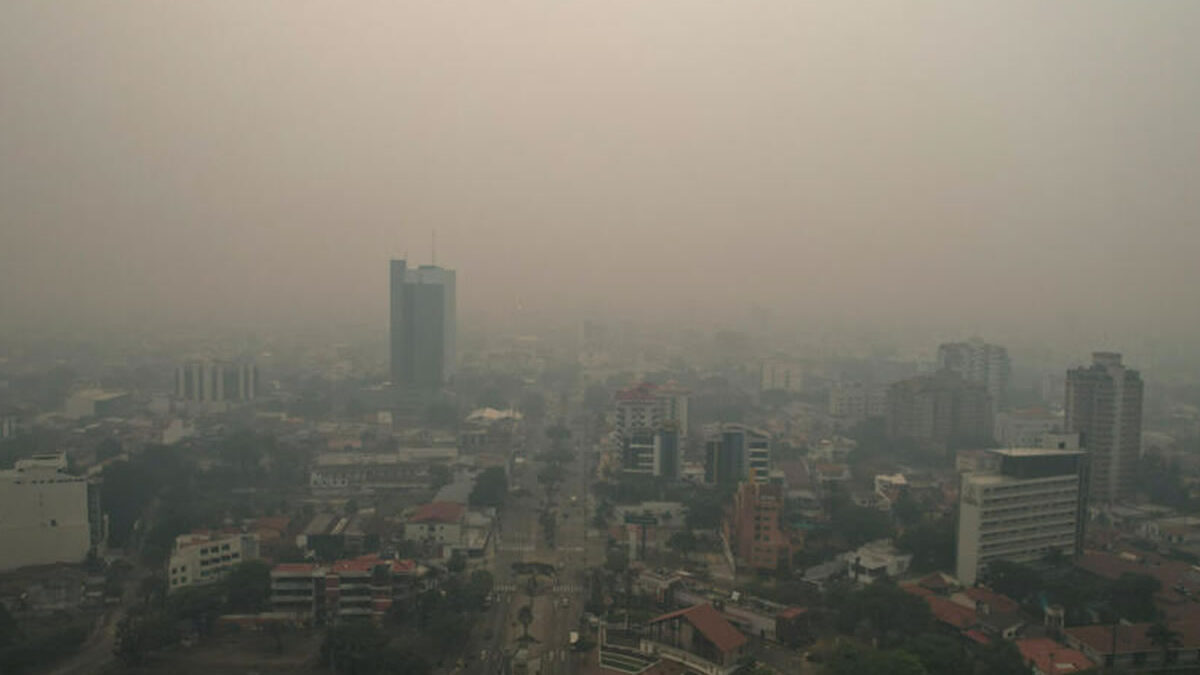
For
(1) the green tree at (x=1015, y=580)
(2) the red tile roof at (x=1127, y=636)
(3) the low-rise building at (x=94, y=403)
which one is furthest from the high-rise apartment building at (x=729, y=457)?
(3) the low-rise building at (x=94, y=403)

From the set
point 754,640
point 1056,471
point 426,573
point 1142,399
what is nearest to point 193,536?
point 426,573

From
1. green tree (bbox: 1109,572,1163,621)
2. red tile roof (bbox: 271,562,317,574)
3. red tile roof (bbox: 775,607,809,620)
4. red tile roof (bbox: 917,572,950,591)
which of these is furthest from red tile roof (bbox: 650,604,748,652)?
green tree (bbox: 1109,572,1163,621)

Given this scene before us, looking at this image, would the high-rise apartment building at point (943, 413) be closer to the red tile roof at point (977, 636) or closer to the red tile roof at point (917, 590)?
the red tile roof at point (917, 590)

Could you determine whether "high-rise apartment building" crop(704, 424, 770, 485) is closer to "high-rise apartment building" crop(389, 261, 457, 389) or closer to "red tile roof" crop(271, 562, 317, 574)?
"red tile roof" crop(271, 562, 317, 574)

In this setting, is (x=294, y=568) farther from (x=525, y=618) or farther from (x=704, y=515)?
(x=704, y=515)

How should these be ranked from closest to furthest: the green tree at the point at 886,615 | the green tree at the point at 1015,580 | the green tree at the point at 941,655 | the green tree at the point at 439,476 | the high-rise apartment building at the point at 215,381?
the green tree at the point at 941,655
the green tree at the point at 886,615
the green tree at the point at 1015,580
the green tree at the point at 439,476
the high-rise apartment building at the point at 215,381

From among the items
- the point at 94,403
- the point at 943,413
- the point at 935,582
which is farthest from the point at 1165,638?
the point at 94,403
